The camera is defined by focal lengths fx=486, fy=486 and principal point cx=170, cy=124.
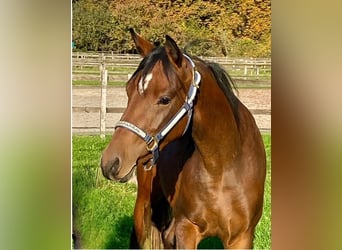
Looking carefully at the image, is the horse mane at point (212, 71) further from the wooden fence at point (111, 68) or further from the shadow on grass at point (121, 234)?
the shadow on grass at point (121, 234)

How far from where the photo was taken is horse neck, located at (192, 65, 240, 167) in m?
1.48

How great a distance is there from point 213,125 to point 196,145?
0.28ft

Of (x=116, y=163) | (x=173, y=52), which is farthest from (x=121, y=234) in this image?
(x=173, y=52)

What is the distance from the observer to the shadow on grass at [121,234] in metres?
1.77

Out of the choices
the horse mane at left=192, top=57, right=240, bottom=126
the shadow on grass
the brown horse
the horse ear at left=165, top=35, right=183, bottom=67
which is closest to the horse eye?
the brown horse

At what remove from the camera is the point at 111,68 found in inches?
68.3

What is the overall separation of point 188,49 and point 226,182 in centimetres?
48

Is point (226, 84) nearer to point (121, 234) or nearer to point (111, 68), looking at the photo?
point (111, 68)

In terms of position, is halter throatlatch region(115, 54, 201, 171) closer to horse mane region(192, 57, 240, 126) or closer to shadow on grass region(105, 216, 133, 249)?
horse mane region(192, 57, 240, 126)

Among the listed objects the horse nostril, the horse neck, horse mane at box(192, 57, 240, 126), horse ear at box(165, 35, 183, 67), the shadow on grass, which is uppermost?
horse ear at box(165, 35, 183, 67)
